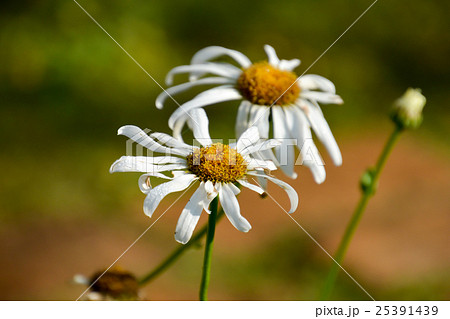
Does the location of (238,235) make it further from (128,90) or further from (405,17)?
(405,17)

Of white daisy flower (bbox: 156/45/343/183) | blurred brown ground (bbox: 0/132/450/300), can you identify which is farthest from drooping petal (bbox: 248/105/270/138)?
blurred brown ground (bbox: 0/132/450/300)

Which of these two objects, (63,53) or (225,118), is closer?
(63,53)

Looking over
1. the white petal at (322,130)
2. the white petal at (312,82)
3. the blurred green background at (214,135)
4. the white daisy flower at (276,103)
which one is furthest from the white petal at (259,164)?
the blurred green background at (214,135)

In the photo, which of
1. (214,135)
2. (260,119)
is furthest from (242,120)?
(214,135)

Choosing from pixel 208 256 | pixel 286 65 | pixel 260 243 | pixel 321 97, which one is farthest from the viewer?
pixel 260 243

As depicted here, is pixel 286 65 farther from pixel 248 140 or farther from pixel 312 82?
pixel 248 140
